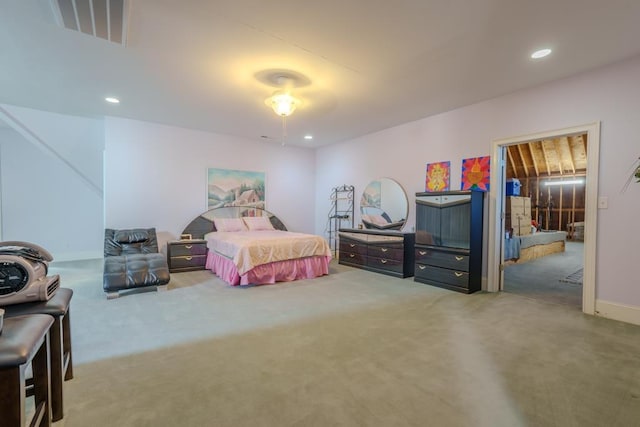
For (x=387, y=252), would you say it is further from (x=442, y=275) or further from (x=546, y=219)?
(x=546, y=219)

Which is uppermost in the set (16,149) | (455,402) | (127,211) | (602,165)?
(16,149)

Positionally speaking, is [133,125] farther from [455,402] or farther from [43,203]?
[455,402]

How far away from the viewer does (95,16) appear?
7.52ft

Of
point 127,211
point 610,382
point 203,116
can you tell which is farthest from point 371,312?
point 127,211

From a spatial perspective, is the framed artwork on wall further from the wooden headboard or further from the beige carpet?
the beige carpet

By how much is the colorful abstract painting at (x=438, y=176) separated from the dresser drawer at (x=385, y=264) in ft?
4.50

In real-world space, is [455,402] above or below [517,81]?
below

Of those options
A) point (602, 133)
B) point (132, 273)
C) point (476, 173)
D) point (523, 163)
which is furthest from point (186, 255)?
point (523, 163)

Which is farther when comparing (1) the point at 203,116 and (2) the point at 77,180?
(2) the point at 77,180

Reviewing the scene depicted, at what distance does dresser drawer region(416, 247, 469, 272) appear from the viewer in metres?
4.01

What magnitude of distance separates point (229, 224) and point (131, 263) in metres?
2.20

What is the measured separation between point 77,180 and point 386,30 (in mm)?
7034

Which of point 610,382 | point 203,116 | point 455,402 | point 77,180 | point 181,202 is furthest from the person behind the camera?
point 77,180

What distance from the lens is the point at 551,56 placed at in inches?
116
